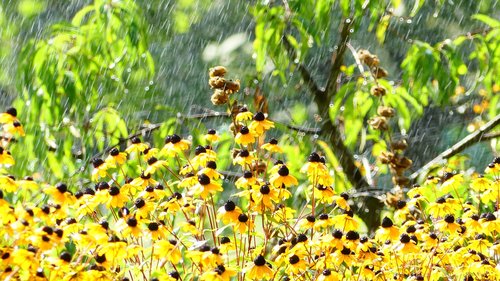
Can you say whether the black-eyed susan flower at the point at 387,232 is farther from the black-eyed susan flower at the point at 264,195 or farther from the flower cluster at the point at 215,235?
the black-eyed susan flower at the point at 264,195

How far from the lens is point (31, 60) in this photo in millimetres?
2330

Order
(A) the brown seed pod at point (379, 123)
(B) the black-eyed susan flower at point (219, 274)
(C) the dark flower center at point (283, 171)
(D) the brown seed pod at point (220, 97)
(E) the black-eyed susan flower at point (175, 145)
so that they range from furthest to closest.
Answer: (A) the brown seed pod at point (379, 123) < (D) the brown seed pod at point (220, 97) < (E) the black-eyed susan flower at point (175, 145) < (C) the dark flower center at point (283, 171) < (B) the black-eyed susan flower at point (219, 274)

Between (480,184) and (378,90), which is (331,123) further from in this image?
(480,184)

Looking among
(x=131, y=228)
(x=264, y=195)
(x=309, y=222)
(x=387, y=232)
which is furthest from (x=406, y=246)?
(x=131, y=228)

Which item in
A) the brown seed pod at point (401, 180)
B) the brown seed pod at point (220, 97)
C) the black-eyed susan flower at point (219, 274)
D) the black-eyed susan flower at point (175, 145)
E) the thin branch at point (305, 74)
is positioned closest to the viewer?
the black-eyed susan flower at point (219, 274)

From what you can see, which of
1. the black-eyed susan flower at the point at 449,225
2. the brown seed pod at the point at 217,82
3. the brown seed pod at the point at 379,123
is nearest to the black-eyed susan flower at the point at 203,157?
the brown seed pod at the point at 217,82

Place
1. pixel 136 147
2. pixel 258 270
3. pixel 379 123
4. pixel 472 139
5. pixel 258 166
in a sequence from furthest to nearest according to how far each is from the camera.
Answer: pixel 472 139 < pixel 379 123 < pixel 258 166 < pixel 136 147 < pixel 258 270

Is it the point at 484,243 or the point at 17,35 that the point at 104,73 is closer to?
the point at 484,243

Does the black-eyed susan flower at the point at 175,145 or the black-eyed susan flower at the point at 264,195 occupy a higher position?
the black-eyed susan flower at the point at 264,195

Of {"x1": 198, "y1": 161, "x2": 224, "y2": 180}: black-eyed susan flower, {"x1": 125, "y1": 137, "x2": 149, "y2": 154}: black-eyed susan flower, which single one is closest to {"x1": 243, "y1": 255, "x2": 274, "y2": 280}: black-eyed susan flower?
{"x1": 198, "y1": 161, "x2": 224, "y2": 180}: black-eyed susan flower

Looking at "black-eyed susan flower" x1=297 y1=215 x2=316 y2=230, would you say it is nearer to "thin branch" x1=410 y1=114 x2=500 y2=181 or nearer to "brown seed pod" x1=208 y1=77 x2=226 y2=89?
"brown seed pod" x1=208 y1=77 x2=226 y2=89

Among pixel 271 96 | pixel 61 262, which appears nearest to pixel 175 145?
pixel 61 262

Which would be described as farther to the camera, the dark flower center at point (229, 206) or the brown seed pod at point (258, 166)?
the brown seed pod at point (258, 166)

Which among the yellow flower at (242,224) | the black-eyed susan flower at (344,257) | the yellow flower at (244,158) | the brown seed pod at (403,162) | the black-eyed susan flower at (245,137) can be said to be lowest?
the brown seed pod at (403,162)
